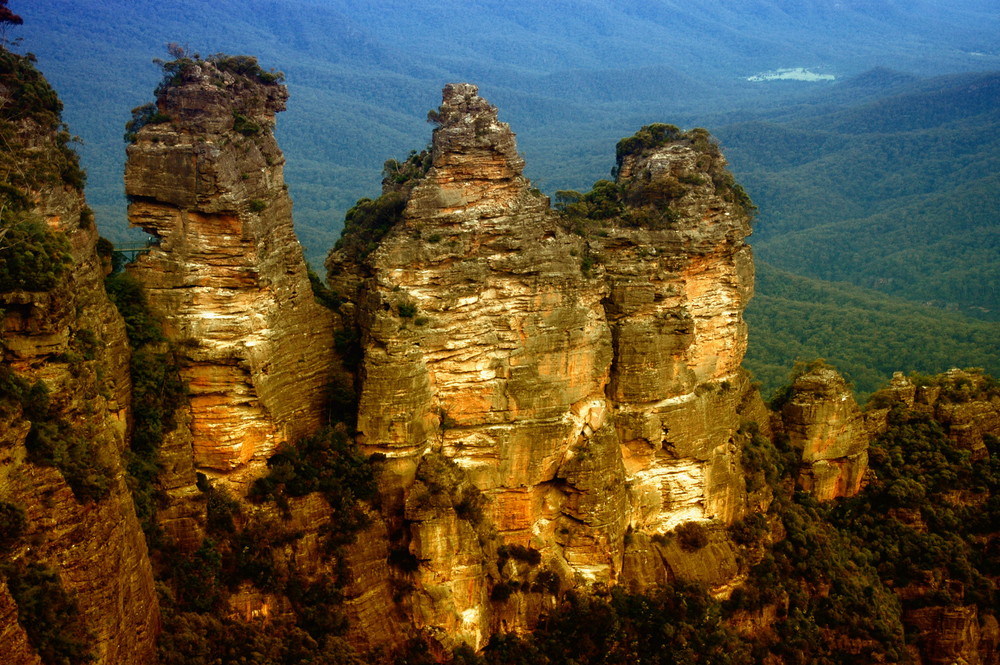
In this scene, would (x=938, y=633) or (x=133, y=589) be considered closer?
(x=133, y=589)

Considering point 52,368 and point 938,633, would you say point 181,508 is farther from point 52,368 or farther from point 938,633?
point 938,633

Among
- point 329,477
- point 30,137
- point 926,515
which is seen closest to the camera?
point 30,137

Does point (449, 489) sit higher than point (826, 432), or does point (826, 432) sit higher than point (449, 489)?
point (449, 489)

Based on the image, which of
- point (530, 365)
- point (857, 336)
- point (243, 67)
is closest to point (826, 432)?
point (530, 365)

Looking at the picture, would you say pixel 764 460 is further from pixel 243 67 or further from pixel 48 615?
pixel 48 615

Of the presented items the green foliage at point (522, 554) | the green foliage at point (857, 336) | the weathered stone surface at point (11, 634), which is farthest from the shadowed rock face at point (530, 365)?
the green foliage at point (857, 336)

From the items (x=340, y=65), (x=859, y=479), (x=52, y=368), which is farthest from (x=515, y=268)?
(x=340, y=65)

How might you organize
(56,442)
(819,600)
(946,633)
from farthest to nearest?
(946,633) → (819,600) → (56,442)
